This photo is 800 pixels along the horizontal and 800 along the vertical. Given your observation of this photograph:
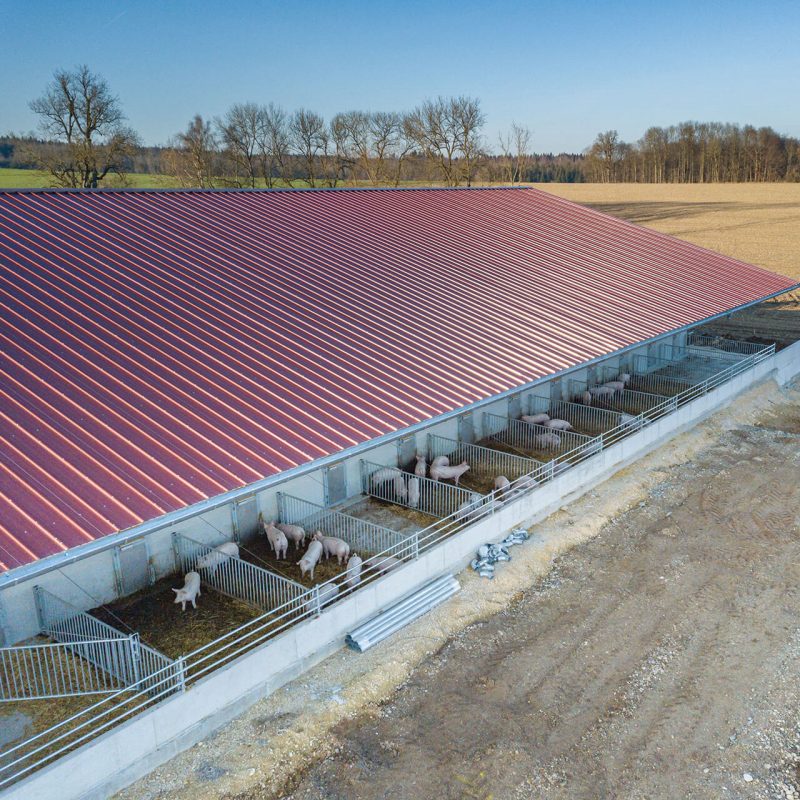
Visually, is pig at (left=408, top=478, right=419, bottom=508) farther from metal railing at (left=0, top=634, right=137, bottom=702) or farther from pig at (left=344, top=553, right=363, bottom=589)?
metal railing at (left=0, top=634, right=137, bottom=702)

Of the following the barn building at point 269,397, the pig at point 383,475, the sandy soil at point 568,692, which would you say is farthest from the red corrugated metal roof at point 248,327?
the sandy soil at point 568,692

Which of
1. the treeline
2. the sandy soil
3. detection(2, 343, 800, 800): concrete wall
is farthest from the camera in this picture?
the treeline

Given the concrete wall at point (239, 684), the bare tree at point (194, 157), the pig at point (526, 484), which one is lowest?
the concrete wall at point (239, 684)

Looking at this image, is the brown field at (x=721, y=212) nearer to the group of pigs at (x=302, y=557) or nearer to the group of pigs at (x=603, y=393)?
the group of pigs at (x=603, y=393)

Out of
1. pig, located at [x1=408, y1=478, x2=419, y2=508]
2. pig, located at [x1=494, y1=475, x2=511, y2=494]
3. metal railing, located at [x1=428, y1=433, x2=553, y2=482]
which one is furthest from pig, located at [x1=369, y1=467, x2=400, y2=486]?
pig, located at [x1=494, y1=475, x2=511, y2=494]

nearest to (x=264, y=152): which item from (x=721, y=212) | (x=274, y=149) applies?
(x=274, y=149)

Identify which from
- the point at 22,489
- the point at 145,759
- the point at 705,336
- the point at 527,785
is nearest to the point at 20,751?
the point at 145,759

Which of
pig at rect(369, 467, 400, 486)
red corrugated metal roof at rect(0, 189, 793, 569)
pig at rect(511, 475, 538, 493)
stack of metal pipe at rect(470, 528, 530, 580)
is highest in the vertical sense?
red corrugated metal roof at rect(0, 189, 793, 569)
